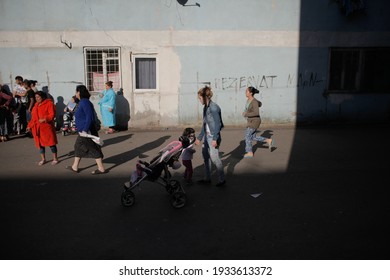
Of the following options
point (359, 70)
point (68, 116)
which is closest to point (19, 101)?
point (68, 116)

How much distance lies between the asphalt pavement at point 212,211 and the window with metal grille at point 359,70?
15.6 feet

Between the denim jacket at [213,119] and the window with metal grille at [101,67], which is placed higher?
the window with metal grille at [101,67]

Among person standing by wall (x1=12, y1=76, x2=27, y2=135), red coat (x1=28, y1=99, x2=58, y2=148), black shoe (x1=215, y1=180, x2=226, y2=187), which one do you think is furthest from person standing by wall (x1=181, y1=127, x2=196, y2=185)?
person standing by wall (x1=12, y1=76, x2=27, y2=135)

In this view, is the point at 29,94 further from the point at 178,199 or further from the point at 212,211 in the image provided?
the point at 212,211

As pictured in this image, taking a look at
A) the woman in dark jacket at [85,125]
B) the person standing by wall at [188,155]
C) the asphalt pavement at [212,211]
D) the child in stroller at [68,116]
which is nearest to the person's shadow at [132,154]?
the asphalt pavement at [212,211]

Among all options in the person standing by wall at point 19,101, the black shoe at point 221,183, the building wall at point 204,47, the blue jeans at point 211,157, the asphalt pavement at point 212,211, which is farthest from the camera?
the building wall at point 204,47

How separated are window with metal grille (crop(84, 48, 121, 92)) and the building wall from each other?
0.78ft

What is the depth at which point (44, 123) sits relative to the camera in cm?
762

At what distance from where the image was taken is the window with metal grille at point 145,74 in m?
12.3

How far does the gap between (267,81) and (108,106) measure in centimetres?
545

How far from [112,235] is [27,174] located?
3.58 metres

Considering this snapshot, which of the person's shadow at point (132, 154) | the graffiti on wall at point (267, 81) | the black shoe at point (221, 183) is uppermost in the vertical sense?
the graffiti on wall at point (267, 81)

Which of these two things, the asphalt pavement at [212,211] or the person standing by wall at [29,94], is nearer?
the asphalt pavement at [212,211]

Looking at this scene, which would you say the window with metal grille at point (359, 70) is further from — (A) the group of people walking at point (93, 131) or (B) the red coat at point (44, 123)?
(B) the red coat at point (44, 123)
